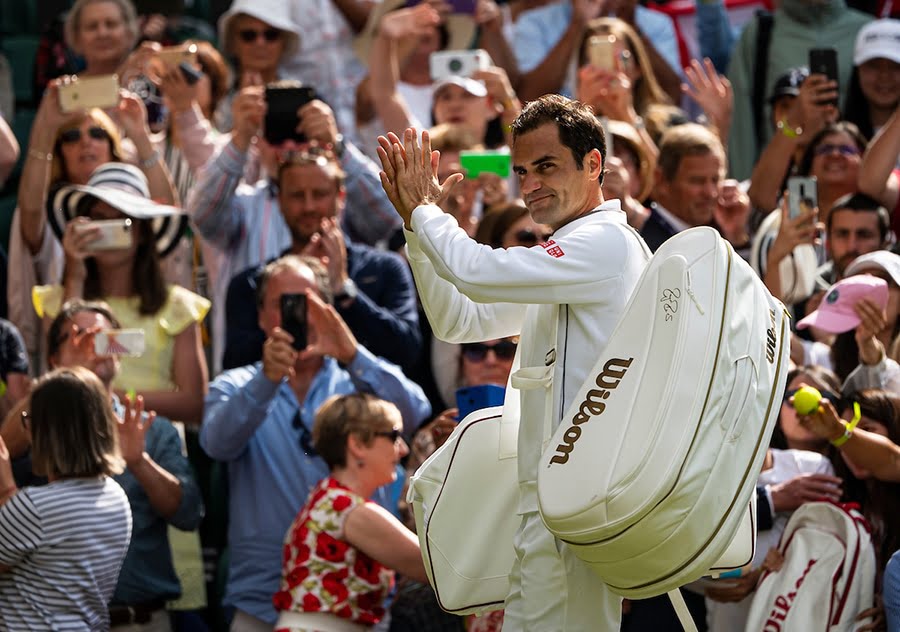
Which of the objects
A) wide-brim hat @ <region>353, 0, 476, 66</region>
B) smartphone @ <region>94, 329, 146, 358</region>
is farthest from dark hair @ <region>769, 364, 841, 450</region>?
wide-brim hat @ <region>353, 0, 476, 66</region>

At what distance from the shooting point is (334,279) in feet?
23.3

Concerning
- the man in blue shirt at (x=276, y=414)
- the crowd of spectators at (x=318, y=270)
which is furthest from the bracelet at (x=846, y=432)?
the man in blue shirt at (x=276, y=414)

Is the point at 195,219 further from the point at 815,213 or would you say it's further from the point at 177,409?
the point at 815,213

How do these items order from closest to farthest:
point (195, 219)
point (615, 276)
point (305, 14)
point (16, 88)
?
point (615, 276)
point (195, 219)
point (305, 14)
point (16, 88)

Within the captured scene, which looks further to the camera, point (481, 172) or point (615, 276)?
point (481, 172)

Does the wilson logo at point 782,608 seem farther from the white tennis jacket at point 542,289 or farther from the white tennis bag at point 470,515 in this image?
the white tennis jacket at point 542,289

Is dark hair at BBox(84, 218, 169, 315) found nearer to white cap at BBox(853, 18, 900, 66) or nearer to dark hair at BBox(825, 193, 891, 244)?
dark hair at BBox(825, 193, 891, 244)

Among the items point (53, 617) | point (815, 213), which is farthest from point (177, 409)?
point (815, 213)

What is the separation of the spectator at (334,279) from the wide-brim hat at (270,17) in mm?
1903

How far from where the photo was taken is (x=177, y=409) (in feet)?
23.4

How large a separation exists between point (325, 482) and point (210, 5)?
566 cm

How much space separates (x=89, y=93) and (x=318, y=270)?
1.81 metres

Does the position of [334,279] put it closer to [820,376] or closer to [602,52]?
[820,376]

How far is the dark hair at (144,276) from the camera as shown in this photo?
24.1 feet
